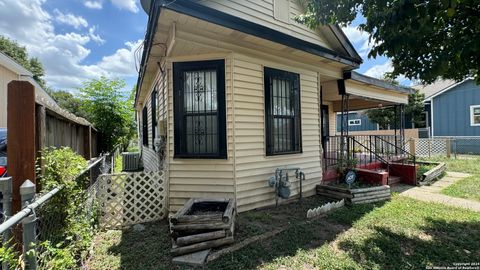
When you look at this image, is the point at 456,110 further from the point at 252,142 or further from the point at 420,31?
the point at 252,142

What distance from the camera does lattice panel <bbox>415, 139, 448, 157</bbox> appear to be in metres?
15.2

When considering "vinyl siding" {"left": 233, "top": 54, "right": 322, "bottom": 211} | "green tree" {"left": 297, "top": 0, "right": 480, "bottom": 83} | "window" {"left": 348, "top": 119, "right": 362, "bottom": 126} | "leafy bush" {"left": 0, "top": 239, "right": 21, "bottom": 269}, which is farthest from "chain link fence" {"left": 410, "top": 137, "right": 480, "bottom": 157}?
"leafy bush" {"left": 0, "top": 239, "right": 21, "bottom": 269}

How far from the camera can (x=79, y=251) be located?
3.34 m

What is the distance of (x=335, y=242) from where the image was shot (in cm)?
375

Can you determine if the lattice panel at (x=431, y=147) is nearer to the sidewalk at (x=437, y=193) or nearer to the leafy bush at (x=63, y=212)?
the sidewalk at (x=437, y=193)

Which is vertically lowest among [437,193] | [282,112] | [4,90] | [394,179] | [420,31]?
[437,193]

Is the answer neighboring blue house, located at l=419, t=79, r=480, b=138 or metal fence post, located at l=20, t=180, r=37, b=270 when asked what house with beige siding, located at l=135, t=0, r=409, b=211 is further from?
neighboring blue house, located at l=419, t=79, r=480, b=138

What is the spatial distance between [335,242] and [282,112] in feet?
9.73

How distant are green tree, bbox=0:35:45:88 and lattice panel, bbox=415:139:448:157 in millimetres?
37788

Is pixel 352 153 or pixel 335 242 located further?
pixel 352 153

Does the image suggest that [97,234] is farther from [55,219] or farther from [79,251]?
[55,219]

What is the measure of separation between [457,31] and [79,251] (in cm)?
618

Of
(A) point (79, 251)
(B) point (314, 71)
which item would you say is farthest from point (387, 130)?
(A) point (79, 251)

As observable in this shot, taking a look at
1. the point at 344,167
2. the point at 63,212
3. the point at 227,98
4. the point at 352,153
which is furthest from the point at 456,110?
the point at 63,212
